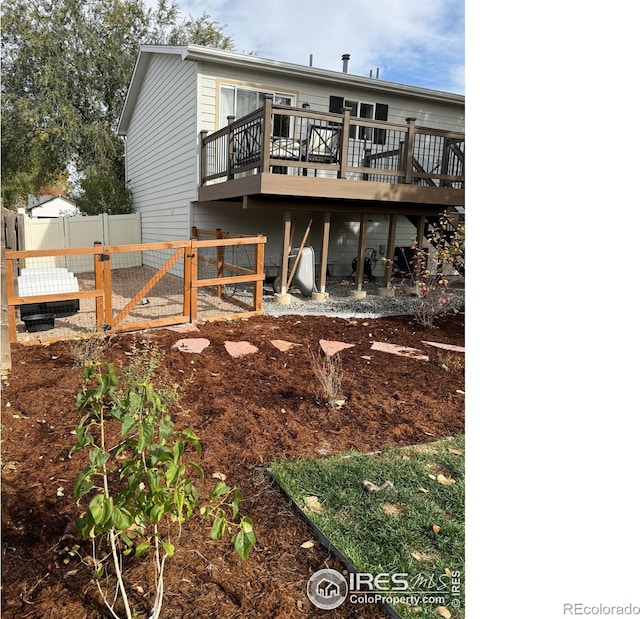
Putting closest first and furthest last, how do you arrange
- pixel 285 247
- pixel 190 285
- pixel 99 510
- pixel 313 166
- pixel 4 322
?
1. pixel 99 510
2. pixel 4 322
3. pixel 190 285
4. pixel 313 166
5. pixel 285 247

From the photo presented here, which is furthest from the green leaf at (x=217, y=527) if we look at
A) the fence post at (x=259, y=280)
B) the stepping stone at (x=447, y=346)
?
the fence post at (x=259, y=280)

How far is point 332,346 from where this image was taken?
5.57 meters

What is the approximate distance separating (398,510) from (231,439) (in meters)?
1.20

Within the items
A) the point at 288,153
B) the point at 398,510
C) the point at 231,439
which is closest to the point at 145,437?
the point at 398,510

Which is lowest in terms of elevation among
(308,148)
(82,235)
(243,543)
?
(243,543)

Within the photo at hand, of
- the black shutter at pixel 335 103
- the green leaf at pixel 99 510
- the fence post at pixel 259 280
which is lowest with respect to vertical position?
the green leaf at pixel 99 510

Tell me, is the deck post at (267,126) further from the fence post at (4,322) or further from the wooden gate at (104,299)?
the fence post at (4,322)

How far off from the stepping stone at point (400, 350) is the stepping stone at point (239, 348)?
139 cm

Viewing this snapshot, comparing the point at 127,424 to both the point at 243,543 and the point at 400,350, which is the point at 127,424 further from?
the point at 400,350

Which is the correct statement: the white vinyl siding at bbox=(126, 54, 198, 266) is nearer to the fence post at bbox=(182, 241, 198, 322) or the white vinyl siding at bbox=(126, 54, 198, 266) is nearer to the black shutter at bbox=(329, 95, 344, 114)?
the black shutter at bbox=(329, 95, 344, 114)

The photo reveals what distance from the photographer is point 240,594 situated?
179cm

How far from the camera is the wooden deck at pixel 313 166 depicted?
7.67 metres
